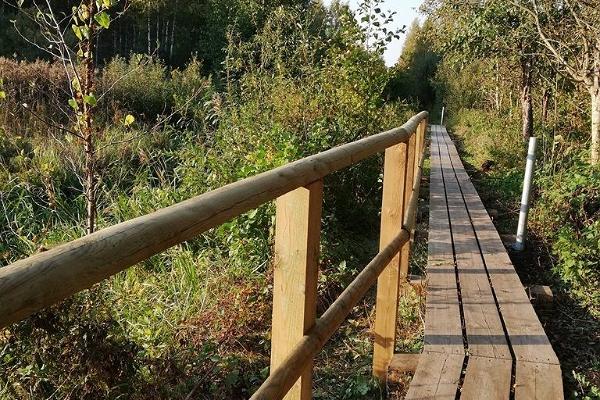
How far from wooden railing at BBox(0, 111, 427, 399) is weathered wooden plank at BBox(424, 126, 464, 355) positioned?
0.33m

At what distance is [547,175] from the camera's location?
7.07 metres

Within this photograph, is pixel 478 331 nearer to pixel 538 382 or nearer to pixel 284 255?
pixel 538 382

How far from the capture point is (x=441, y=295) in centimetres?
395

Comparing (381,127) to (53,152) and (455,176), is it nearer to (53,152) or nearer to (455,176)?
(455,176)

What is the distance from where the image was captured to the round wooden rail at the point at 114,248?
702mm

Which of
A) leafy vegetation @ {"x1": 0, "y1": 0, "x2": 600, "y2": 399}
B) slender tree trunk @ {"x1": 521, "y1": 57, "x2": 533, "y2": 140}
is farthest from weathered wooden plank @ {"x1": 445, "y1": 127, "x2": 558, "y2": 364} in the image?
slender tree trunk @ {"x1": 521, "y1": 57, "x2": 533, "y2": 140}

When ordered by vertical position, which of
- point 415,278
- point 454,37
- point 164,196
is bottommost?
point 415,278

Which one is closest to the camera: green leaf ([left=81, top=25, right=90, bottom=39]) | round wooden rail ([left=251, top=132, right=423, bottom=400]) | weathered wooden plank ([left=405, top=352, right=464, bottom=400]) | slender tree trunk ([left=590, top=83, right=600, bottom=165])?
round wooden rail ([left=251, top=132, right=423, bottom=400])

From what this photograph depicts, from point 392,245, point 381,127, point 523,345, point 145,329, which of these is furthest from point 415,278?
point 381,127

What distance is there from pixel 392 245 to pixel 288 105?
337 centimetres

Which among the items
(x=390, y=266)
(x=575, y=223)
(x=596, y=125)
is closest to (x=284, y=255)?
(x=390, y=266)

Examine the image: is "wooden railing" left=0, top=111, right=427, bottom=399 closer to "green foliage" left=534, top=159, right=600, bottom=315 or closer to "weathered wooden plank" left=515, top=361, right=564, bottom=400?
"weathered wooden plank" left=515, top=361, right=564, bottom=400

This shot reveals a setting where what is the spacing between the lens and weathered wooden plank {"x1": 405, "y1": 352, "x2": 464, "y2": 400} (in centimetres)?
267

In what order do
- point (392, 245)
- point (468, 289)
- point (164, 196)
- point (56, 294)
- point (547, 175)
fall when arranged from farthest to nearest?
point (547, 175) < point (164, 196) < point (468, 289) < point (392, 245) < point (56, 294)
